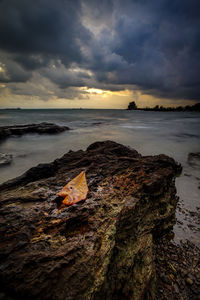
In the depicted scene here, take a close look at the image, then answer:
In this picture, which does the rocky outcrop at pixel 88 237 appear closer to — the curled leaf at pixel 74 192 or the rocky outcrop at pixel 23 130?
the curled leaf at pixel 74 192

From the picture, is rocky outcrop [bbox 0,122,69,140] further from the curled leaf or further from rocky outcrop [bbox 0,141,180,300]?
Answer: the curled leaf

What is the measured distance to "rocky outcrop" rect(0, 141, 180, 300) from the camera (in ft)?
3.44

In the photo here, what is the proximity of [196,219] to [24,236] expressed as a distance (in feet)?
10.2

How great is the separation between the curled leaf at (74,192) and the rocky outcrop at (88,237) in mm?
74

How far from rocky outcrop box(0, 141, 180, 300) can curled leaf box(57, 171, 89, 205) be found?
0.24ft

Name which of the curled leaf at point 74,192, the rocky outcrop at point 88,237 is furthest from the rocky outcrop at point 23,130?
the curled leaf at point 74,192

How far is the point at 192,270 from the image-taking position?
6.08 feet

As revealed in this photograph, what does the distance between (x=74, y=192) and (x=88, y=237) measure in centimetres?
66

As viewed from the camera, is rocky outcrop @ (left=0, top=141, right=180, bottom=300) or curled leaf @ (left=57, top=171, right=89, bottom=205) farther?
curled leaf @ (left=57, top=171, right=89, bottom=205)

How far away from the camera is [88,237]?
1.35 m

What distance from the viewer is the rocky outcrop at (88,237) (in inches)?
41.3

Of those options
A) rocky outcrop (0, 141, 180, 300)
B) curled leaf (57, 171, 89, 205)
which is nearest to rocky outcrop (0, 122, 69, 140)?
rocky outcrop (0, 141, 180, 300)

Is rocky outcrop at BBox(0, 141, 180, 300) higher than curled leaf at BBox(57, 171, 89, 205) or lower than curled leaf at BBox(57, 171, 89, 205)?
lower

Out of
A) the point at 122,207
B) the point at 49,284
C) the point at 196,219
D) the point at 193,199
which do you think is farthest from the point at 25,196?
the point at 193,199
